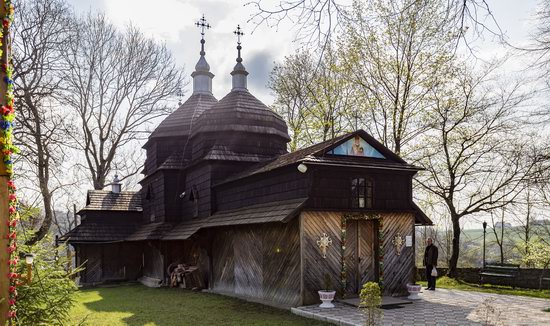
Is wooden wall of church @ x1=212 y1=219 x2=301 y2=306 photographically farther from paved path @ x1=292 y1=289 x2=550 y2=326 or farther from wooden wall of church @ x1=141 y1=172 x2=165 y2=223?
wooden wall of church @ x1=141 y1=172 x2=165 y2=223

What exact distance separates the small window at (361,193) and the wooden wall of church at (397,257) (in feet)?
2.60

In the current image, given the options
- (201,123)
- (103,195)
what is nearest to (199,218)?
(201,123)

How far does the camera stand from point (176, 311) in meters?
13.1

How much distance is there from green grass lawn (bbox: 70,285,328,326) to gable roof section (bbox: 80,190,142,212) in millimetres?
8585

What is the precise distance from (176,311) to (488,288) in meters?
11.0

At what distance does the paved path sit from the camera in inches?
401

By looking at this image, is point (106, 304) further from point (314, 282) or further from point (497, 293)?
point (497, 293)

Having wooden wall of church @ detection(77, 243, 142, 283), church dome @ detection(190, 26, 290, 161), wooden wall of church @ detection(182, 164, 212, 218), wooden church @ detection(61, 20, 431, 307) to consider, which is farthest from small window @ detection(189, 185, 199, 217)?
wooden wall of church @ detection(77, 243, 142, 283)

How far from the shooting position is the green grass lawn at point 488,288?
14820mm

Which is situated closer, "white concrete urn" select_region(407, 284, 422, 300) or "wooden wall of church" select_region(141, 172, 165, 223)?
"white concrete urn" select_region(407, 284, 422, 300)

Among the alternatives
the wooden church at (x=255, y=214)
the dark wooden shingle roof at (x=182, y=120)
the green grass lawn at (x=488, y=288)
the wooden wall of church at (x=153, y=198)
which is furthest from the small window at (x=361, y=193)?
the dark wooden shingle roof at (x=182, y=120)

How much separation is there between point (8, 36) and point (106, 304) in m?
12.5

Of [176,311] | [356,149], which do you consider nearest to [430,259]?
[356,149]

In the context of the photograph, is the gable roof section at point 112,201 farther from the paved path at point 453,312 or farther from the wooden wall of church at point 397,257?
the paved path at point 453,312
